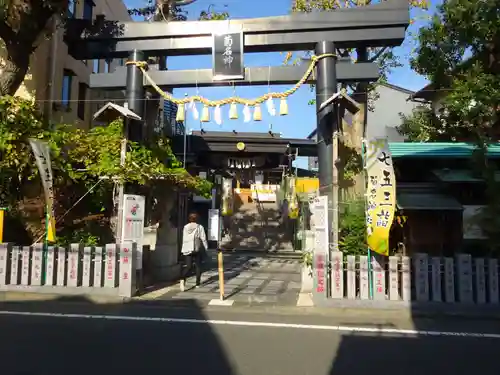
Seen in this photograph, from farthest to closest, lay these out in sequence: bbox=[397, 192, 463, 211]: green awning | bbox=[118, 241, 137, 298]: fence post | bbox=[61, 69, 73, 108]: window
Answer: bbox=[61, 69, 73, 108]: window → bbox=[397, 192, 463, 211]: green awning → bbox=[118, 241, 137, 298]: fence post

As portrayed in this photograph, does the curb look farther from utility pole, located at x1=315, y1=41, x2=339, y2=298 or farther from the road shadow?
utility pole, located at x1=315, y1=41, x2=339, y2=298

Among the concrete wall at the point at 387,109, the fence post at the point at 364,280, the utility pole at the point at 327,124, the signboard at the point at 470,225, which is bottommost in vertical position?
the fence post at the point at 364,280

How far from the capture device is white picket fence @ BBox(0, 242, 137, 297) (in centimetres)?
971

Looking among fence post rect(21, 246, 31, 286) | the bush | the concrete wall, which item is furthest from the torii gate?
the concrete wall

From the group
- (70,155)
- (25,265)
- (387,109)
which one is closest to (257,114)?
(70,155)

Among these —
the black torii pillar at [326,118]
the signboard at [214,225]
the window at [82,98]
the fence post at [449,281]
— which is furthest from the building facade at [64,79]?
the fence post at [449,281]

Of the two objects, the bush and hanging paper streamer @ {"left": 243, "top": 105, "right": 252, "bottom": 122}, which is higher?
hanging paper streamer @ {"left": 243, "top": 105, "right": 252, "bottom": 122}

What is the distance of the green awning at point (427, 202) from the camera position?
33.6ft

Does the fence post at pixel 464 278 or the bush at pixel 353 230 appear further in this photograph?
the bush at pixel 353 230

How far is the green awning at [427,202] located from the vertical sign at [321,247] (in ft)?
6.49

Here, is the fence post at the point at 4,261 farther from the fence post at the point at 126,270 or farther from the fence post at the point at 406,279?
the fence post at the point at 406,279

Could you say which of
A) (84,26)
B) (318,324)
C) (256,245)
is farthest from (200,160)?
(318,324)

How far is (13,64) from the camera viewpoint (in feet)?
37.6

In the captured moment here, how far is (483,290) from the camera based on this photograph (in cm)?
879
